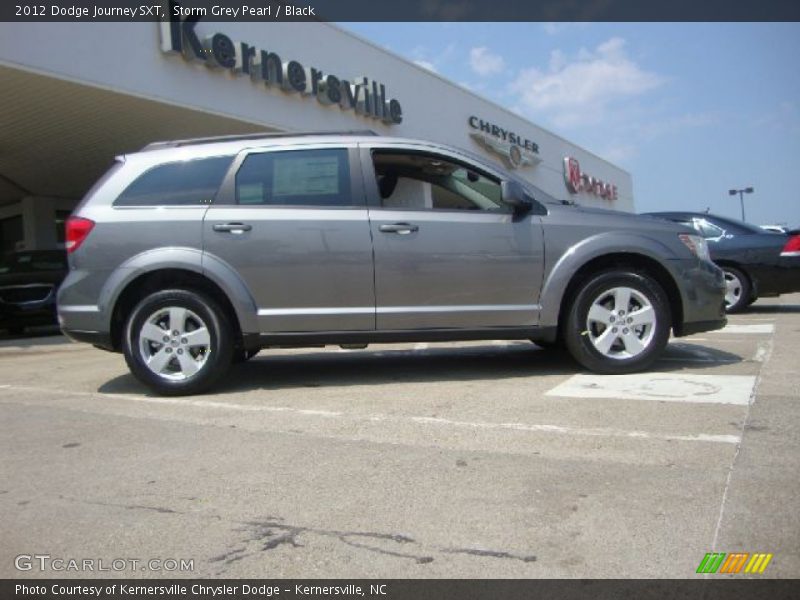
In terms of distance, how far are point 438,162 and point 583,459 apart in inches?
112

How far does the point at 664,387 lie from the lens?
473cm

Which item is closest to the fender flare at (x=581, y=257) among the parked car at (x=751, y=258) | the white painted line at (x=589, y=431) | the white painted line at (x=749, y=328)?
the white painted line at (x=589, y=431)

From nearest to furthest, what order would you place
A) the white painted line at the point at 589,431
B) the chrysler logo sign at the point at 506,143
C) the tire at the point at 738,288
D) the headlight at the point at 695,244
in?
the white painted line at the point at 589,431 < the headlight at the point at 695,244 < the tire at the point at 738,288 < the chrysler logo sign at the point at 506,143

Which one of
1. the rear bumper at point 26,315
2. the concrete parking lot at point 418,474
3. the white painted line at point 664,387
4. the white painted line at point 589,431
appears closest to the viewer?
the concrete parking lot at point 418,474

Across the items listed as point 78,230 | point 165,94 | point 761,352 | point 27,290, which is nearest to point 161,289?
point 78,230

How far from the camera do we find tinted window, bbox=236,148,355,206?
5109 millimetres

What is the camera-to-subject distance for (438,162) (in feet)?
17.7

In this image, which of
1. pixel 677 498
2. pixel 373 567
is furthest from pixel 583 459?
pixel 373 567

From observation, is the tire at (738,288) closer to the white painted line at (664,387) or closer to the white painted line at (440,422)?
the white painted line at (664,387)

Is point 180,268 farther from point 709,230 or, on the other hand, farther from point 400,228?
point 709,230

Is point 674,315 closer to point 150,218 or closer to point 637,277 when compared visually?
point 637,277

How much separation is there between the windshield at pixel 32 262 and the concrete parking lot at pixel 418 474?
759 centimetres

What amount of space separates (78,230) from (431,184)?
2705 mm

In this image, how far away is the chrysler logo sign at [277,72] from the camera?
13211mm
